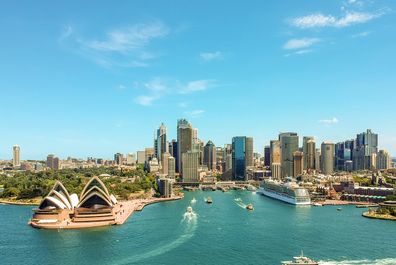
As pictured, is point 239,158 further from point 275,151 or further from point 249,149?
point 275,151

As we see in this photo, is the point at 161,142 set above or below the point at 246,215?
above

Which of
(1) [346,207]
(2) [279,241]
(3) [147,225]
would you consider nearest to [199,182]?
(1) [346,207]

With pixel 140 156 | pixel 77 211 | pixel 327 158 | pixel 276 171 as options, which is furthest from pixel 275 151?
pixel 77 211

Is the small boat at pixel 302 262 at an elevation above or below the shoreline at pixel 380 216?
above

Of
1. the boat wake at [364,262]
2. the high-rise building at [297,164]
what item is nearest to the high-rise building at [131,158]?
the high-rise building at [297,164]

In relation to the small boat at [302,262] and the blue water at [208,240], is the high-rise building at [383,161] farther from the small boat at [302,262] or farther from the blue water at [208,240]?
the small boat at [302,262]

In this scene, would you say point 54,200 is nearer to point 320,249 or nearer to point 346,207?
point 320,249
